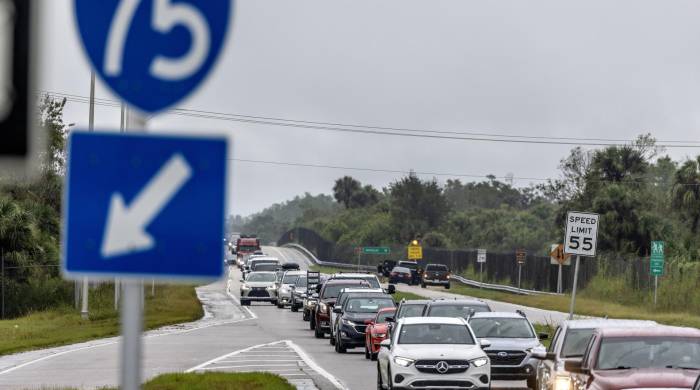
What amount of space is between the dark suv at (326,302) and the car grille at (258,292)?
2074 centimetres

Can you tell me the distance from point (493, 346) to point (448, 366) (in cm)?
326

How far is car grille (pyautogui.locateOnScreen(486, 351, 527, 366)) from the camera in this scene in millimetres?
27219

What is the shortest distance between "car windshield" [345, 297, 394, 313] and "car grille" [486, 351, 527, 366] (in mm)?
11390

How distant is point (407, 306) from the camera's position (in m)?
34.4

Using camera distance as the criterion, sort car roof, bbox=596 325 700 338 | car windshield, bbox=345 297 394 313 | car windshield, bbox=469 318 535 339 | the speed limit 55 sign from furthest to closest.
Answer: car windshield, bbox=345 297 394 313 < the speed limit 55 sign < car windshield, bbox=469 318 535 339 < car roof, bbox=596 325 700 338

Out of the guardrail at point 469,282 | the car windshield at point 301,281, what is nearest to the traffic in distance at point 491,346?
the car windshield at point 301,281

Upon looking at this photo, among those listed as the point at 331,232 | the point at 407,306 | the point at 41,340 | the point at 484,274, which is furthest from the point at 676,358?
the point at 331,232

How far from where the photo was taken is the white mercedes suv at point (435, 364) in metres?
24.2

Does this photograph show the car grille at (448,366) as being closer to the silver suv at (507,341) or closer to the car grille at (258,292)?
the silver suv at (507,341)

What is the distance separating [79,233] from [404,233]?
152m

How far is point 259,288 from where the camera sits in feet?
234

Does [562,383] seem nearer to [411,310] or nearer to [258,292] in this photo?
[411,310]

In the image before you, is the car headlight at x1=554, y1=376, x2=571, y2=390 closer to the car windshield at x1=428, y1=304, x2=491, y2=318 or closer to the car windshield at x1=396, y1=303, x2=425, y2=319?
the car windshield at x1=428, y1=304, x2=491, y2=318

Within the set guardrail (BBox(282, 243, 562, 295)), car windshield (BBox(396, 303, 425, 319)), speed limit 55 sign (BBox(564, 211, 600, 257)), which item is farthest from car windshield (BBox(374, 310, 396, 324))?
guardrail (BBox(282, 243, 562, 295))
